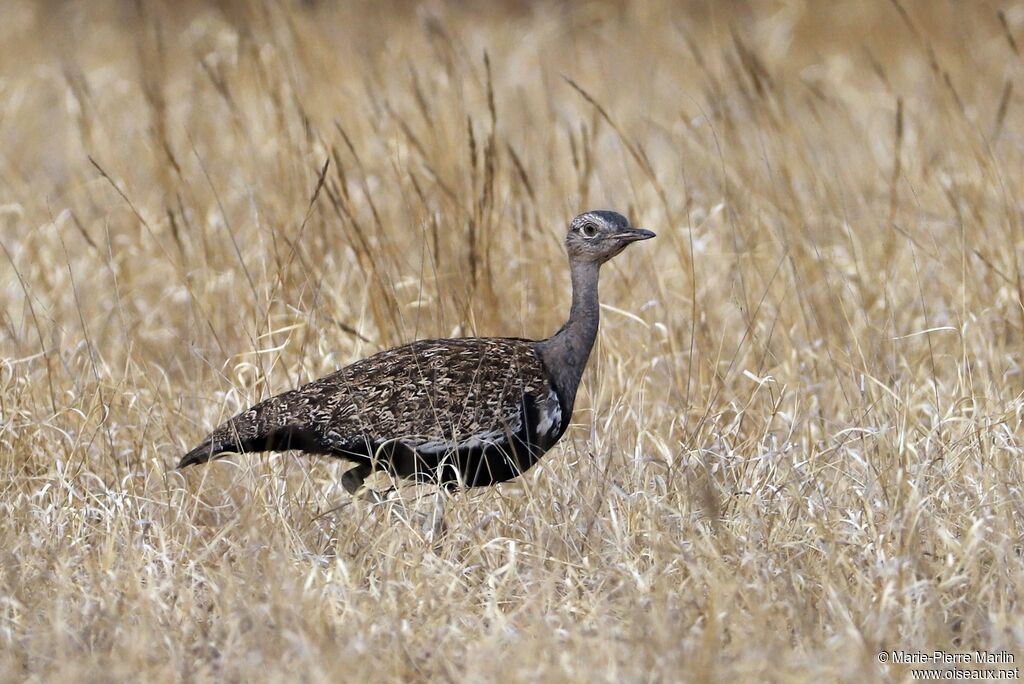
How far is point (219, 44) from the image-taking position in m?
9.02

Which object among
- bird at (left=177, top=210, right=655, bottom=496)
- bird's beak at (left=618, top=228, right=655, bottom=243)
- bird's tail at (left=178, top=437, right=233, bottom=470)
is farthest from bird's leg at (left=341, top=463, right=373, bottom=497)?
bird's beak at (left=618, top=228, right=655, bottom=243)

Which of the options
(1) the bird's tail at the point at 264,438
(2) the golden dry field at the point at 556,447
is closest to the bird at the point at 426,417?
(1) the bird's tail at the point at 264,438

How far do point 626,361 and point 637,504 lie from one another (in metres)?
1.34

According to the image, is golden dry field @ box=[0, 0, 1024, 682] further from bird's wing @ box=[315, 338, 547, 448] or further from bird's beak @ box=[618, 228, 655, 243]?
bird's beak @ box=[618, 228, 655, 243]

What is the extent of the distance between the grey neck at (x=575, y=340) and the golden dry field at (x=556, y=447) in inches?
7.4

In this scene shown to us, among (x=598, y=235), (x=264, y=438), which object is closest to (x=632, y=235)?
(x=598, y=235)

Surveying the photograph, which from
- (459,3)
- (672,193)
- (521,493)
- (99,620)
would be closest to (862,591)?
(521,493)

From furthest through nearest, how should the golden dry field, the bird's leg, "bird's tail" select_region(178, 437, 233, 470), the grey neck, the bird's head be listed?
the bird's head → the grey neck → the bird's leg → "bird's tail" select_region(178, 437, 233, 470) → the golden dry field

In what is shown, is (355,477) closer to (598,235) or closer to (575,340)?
(575,340)

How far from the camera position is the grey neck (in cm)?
438

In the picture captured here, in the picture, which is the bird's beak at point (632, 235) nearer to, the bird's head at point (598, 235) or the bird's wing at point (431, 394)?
the bird's head at point (598, 235)

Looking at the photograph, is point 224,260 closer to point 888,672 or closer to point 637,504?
point 637,504

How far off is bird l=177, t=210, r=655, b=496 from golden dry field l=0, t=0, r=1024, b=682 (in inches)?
4.4

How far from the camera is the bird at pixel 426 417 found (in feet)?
13.4
